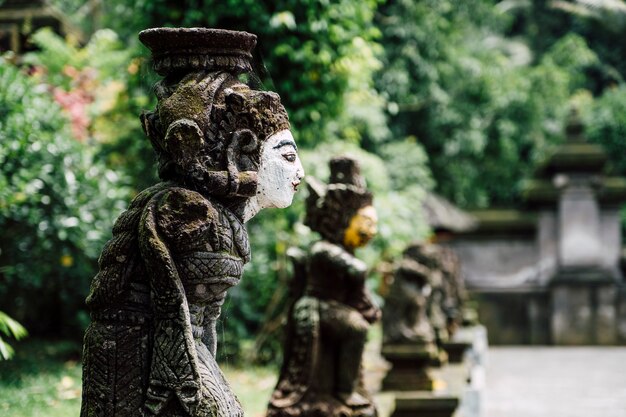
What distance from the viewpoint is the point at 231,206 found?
346 cm

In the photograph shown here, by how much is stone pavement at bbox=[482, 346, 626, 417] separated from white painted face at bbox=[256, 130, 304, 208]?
6002 mm

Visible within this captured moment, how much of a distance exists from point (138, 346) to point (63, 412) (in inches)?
130

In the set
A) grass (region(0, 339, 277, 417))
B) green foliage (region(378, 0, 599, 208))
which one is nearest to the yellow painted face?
grass (region(0, 339, 277, 417))

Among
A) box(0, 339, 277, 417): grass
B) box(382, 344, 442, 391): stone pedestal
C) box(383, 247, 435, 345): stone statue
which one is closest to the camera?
box(0, 339, 277, 417): grass

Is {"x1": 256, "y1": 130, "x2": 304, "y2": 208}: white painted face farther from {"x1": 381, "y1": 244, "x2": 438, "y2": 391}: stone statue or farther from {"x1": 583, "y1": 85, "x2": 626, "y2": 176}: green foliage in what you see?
{"x1": 583, "y1": 85, "x2": 626, "y2": 176}: green foliage

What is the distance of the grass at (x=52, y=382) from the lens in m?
6.22

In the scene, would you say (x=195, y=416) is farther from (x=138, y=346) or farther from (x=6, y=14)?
(x=6, y=14)

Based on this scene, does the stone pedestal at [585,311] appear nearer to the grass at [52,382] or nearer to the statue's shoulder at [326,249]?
the grass at [52,382]

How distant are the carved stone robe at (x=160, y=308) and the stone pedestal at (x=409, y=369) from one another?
3992 mm

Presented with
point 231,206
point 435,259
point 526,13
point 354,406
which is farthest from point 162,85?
point 526,13

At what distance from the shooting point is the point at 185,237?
10.6ft

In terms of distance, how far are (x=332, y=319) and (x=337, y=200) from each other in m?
0.71

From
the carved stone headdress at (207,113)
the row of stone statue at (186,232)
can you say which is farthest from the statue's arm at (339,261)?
the carved stone headdress at (207,113)

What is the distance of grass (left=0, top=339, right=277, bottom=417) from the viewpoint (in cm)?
622
